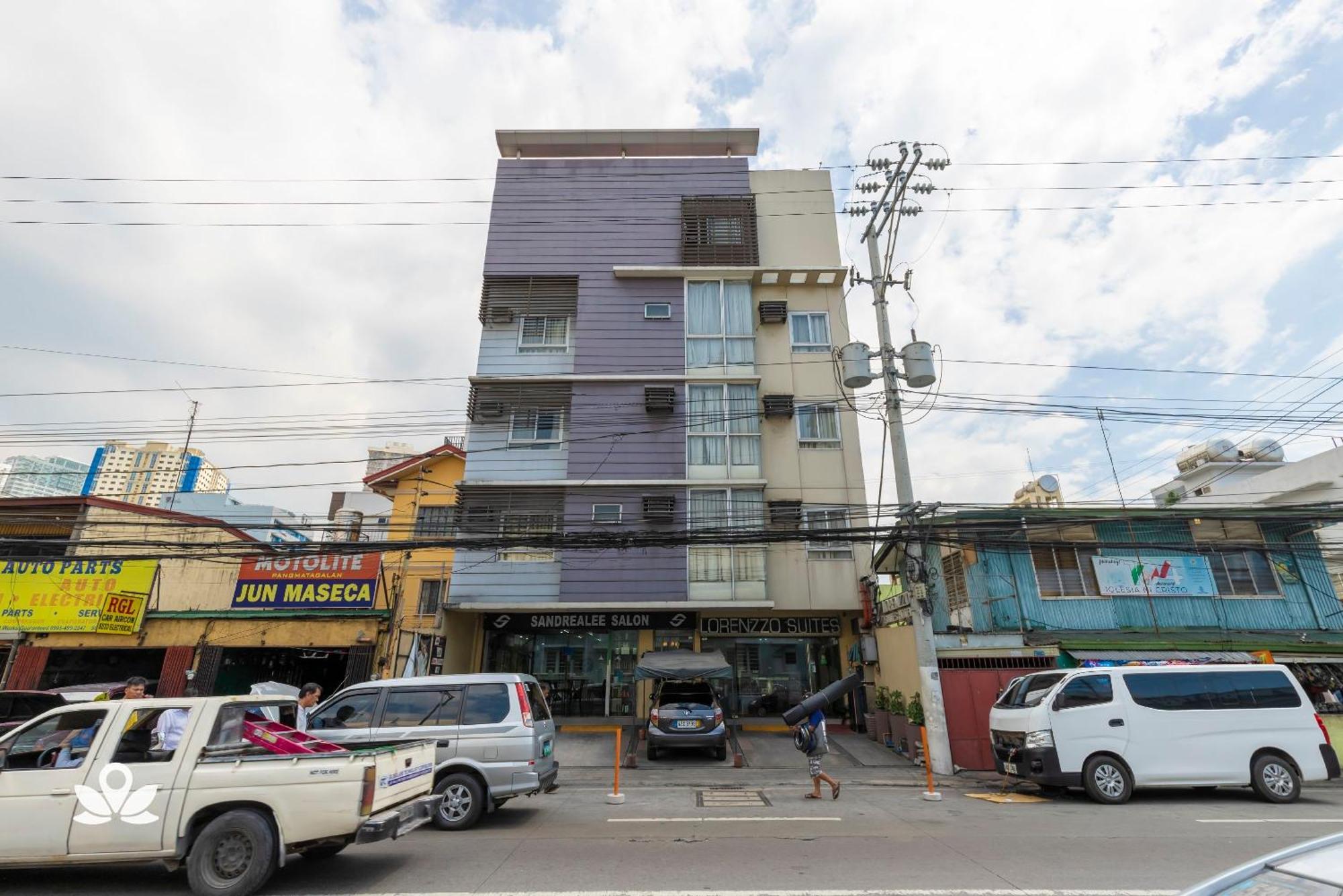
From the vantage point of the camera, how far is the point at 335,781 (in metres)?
5.73

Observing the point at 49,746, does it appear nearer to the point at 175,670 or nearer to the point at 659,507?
the point at 659,507

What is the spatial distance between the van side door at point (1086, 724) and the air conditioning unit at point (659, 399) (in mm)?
13085

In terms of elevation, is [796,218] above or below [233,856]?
above

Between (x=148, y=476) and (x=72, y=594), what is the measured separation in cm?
2862

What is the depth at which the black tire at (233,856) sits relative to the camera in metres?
5.56

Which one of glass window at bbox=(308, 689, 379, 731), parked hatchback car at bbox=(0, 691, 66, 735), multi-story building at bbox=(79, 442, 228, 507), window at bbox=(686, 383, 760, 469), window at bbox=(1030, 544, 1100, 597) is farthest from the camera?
multi-story building at bbox=(79, 442, 228, 507)

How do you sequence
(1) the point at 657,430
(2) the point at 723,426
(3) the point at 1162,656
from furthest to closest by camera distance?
1. (2) the point at 723,426
2. (1) the point at 657,430
3. (3) the point at 1162,656

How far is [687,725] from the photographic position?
15359mm

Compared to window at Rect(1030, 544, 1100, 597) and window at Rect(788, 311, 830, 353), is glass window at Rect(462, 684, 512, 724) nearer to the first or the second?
window at Rect(1030, 544, 1100, 597)

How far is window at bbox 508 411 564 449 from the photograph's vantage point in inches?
820

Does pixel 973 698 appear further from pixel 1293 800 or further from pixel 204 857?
pixel 204 857

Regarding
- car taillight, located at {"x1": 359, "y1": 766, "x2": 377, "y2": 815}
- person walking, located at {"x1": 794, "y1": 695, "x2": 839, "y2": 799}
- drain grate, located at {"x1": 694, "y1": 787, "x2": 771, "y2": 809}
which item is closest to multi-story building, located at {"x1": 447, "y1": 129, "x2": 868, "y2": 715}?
drain grate, located at {"x1": 694, "y1": 787, "x2": 771, "y2": 809}

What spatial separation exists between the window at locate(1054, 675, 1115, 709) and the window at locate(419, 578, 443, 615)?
1837 cm

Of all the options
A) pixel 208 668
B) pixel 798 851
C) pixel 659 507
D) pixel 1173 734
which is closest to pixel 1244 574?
pixel 1173 734
